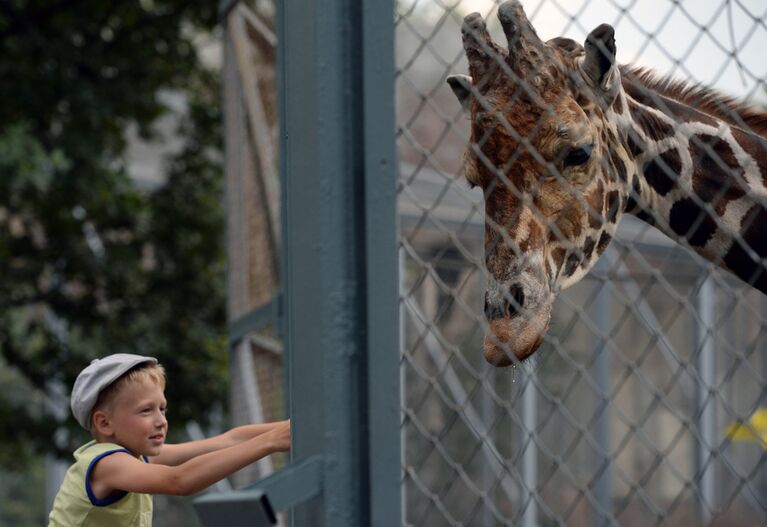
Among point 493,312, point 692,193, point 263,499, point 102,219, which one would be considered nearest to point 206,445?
point 493,312

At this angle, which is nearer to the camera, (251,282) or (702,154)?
(702,154)

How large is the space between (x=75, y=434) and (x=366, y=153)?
7.89 m

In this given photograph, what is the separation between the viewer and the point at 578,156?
9.46 feet

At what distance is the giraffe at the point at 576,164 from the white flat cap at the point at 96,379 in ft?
3.05

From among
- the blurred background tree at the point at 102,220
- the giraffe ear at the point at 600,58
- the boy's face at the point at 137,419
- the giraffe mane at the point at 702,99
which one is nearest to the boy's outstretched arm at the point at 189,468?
the boy's face at the point at 137,419

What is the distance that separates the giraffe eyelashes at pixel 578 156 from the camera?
286 centimetres

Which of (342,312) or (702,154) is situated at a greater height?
(702,154)

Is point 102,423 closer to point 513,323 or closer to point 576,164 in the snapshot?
point 513,323

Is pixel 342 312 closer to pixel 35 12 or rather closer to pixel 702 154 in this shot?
pixel 702 154

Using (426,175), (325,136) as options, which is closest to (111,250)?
(426,175)

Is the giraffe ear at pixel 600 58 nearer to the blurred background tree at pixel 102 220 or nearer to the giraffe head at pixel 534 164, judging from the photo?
the giraffe head at pixel 534 164

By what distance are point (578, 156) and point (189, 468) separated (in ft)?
3.74

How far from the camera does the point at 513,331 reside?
2547 mm

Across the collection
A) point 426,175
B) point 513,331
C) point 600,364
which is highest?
point 513,331
